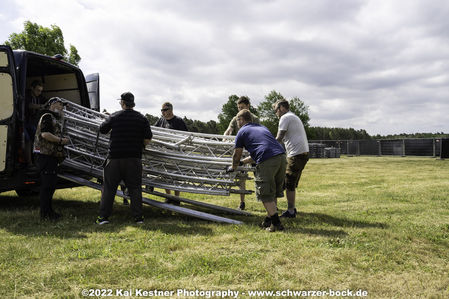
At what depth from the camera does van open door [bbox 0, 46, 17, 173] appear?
4.95 metres

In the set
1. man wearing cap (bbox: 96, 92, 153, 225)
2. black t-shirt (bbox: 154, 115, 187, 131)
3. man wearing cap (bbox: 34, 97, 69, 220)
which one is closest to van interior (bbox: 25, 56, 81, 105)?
black t-shirt (bbox: 154, 115, 187, 131)

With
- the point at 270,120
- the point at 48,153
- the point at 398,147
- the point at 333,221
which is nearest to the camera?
the point at 48,153

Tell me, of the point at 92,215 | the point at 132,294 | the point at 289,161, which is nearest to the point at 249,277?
the point at 132,294

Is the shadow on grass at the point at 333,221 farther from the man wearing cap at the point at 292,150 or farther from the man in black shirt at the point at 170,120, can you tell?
the man in black shirt at the point at 170,120

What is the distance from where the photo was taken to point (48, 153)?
15.5ft

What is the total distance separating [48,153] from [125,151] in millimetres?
1191

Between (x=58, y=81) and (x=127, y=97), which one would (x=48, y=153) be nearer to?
(x=127, y=97)

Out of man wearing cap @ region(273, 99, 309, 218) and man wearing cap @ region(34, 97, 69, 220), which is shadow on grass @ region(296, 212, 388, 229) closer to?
man wearing cap @ region(273, 99, 309, 218)

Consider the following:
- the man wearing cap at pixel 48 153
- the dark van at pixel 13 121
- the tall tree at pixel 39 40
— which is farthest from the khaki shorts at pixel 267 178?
the tall tree at pixel 39 40

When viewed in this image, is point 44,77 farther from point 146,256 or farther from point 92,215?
point 146,256

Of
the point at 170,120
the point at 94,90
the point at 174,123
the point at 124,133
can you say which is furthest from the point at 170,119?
the point at 94,90

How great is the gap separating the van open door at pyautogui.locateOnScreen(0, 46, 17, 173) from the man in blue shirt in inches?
138

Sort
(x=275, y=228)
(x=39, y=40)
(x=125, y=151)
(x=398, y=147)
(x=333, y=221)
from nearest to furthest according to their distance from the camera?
(x=275, y=228) → (x=125, y=151) → (x=333, y=221) → (x=39, y=40) → (x=398, y=147)

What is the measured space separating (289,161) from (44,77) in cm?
559
